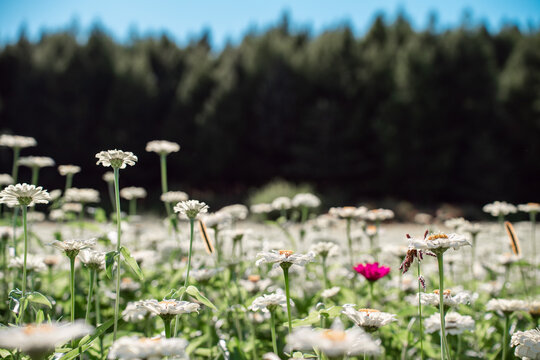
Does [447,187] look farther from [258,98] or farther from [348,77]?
[258,98]

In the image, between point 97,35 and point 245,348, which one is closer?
point 245,348

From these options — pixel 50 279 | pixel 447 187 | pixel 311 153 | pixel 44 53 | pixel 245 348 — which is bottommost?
pixel 245 348

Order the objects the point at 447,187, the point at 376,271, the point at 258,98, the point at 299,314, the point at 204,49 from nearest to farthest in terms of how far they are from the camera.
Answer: the point at 376,271
the point at 299,314
the point at 447,187
the point at 258,98
the point at 204,49

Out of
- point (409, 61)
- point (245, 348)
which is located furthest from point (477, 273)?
point (409, 61)

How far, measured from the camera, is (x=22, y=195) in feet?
3.39

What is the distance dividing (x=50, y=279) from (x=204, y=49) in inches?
→ 472

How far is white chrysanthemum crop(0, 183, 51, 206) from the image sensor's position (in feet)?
3.36

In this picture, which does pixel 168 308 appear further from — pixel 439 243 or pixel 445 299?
pixel 445 299

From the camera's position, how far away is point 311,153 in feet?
35.5

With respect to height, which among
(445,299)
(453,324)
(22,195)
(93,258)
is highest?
(22,195)

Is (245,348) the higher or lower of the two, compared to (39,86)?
lower

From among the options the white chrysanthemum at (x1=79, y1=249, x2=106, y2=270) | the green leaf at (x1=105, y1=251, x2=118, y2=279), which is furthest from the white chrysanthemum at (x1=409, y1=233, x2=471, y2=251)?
the white chrysanthemum at (x1=79, y1=249, x2=106, y2=270)

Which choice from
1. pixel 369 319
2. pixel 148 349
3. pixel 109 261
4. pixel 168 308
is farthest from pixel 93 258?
pixel 369 319

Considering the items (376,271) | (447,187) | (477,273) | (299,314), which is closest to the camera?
(376,271)
